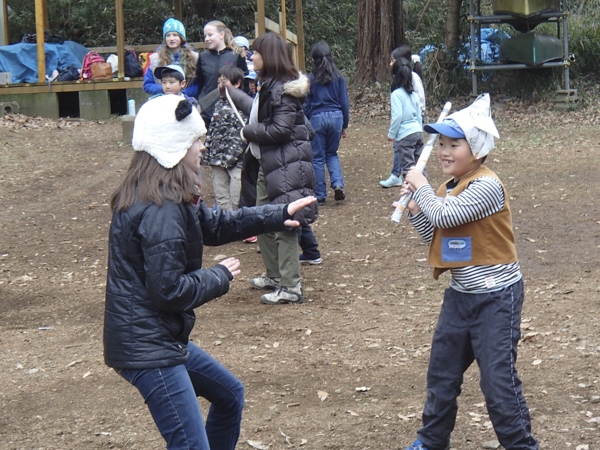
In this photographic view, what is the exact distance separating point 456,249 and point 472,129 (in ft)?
1.68

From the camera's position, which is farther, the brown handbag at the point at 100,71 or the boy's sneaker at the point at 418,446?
the brown handbag at the point at 100,71

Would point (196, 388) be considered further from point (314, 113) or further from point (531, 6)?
point (531, 6)

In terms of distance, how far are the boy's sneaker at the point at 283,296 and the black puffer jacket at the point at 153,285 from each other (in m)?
3.40

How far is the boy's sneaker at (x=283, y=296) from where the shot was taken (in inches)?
261

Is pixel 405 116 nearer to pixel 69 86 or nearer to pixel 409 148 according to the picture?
pixel 409 148

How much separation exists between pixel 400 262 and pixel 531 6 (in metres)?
9.85

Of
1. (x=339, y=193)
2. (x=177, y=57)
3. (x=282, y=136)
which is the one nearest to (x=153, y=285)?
(x=282, y=136)

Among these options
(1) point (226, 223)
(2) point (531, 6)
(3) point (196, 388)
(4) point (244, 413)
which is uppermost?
(2) point (531, 6)

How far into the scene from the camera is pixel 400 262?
768 centimetres

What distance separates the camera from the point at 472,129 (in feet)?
11.8

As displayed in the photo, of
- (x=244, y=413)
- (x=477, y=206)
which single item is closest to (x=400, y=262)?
(x=244, y=413)

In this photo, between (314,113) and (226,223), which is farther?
(314,113)

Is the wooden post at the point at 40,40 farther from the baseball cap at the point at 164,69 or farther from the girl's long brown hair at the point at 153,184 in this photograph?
the girl's long brown hair at the point at 153,184

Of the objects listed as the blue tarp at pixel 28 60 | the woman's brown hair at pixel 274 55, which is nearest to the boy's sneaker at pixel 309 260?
the woman's brown hair at pixel 274 55
